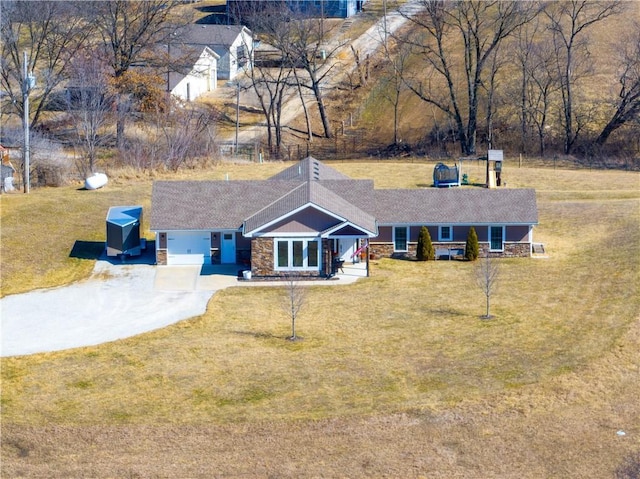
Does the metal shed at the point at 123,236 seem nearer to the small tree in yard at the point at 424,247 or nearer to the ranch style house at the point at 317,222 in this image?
the ranch style house at the point at 317,222

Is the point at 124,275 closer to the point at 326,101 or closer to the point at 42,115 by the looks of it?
the point at 42,115

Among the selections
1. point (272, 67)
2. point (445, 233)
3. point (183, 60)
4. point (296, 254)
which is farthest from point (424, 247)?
point (272, 67)

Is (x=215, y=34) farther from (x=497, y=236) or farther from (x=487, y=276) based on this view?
(x=487, y=276)

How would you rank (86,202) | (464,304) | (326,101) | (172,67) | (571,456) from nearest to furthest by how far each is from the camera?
1. (571,456)
2. (464,304)
3. (86,202)
4. (172,67)
5. (326,101)

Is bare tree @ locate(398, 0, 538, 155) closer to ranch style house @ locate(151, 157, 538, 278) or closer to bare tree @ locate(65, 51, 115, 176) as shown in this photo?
bare tree @ locate(65, 51, 115, 176)

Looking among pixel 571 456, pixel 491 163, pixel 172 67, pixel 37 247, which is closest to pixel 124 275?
pixel 37 247

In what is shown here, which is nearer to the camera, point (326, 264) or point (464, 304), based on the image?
point (464, 304)

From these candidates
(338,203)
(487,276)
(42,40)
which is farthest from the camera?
(42,40)
